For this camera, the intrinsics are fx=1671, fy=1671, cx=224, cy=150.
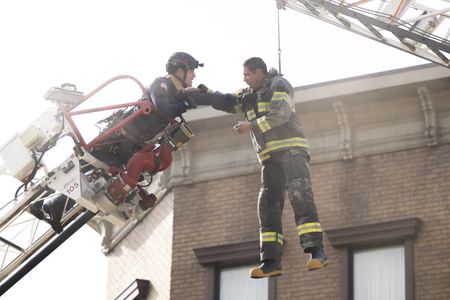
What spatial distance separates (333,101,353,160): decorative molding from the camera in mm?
26375

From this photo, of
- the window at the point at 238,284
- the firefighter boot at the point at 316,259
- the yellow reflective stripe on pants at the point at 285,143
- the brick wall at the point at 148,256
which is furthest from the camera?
the brick wall at the point at 148,256

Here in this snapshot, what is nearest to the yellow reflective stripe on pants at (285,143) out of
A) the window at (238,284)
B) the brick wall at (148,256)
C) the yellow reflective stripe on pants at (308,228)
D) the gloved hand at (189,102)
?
the yellow reflective stripe on pants at (308,228)

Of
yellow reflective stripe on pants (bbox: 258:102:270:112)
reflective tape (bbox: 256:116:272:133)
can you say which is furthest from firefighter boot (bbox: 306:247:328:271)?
yellow reflective stripe on pants (bbox: 258:102:270:112)

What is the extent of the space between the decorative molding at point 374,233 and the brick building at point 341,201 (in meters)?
0.02

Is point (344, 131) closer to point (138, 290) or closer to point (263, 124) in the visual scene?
point (138, 290)

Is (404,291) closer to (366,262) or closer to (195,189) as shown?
(366,262)

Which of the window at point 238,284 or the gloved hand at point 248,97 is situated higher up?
the window at point 238,284

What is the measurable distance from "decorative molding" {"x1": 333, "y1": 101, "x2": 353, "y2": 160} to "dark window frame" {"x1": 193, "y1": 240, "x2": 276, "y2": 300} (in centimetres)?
199

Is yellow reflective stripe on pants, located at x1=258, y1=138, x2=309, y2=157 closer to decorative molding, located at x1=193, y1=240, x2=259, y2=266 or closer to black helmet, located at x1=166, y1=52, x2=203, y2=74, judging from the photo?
black helmet, located at x1=166, y1=52, x2=203, y2=74

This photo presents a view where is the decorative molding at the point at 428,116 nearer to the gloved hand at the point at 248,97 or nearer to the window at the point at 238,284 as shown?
the window at the point at 238,284

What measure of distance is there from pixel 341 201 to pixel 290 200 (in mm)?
8392

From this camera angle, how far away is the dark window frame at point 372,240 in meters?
25.3

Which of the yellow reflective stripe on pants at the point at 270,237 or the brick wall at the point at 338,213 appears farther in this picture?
the brick wall at the point at 338,213

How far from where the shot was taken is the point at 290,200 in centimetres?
1786
